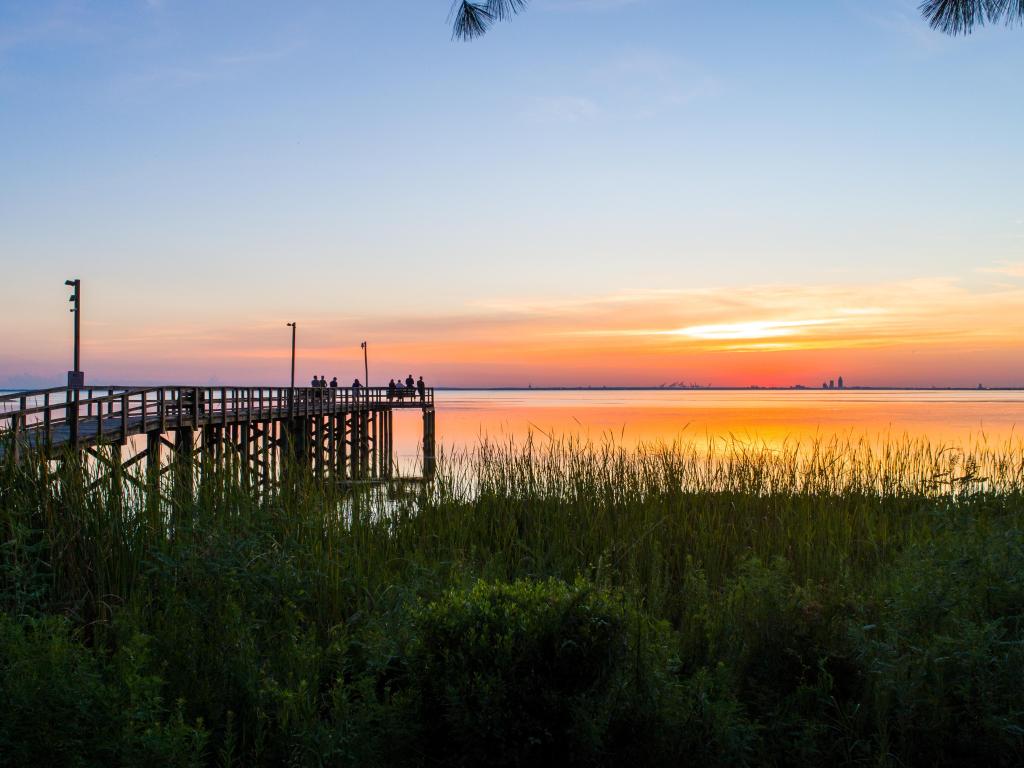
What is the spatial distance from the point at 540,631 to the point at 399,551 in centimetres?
472

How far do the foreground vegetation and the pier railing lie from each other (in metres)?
2.55

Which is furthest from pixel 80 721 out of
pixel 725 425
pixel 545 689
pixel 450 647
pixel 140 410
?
pixel 725 425

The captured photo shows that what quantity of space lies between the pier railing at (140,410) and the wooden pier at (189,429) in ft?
0.10

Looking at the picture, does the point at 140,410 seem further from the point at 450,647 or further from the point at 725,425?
the point at 725,425

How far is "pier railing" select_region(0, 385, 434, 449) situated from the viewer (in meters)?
13.1

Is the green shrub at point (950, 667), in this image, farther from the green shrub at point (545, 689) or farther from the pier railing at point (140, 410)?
the pier railing at point (140, 410)

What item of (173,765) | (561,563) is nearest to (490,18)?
(561,563)

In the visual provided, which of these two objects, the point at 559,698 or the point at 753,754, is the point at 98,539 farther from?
the point at 753,754

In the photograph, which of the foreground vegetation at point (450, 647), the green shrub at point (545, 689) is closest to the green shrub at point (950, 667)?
the foreground vegetation at point (450, 647)

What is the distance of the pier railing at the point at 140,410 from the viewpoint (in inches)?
515

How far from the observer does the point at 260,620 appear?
17.3ft

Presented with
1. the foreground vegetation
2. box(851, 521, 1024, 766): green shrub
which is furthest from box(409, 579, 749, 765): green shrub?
box(851, 521, 1024, 766): green shrub

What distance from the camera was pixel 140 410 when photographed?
1972 cm

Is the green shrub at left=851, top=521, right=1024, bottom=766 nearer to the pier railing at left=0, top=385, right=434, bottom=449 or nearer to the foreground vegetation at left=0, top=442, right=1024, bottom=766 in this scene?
the foreground vegetation at left=0, top=442, right=1024, bottom=766
